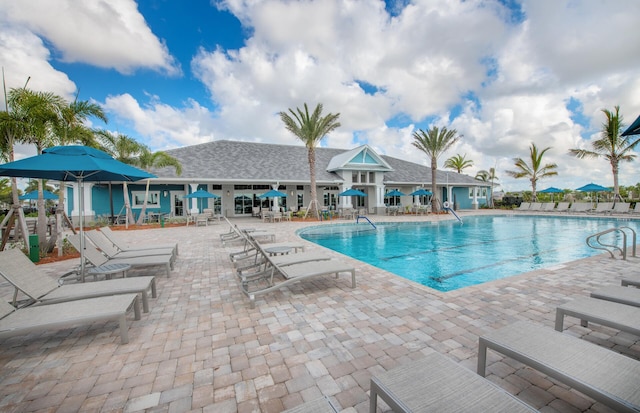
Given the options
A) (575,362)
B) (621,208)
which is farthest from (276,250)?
(621,208)

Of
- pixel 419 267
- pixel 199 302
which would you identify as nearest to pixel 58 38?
pixel 199 302

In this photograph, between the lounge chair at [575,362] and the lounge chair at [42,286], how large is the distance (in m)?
4.65

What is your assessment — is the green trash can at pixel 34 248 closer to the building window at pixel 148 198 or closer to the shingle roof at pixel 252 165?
the shingle roof at pixel 252 165

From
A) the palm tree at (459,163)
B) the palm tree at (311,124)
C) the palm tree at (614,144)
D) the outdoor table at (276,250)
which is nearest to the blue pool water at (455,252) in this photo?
the outdoor table at (276,250)

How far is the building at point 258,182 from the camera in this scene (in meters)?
20.2

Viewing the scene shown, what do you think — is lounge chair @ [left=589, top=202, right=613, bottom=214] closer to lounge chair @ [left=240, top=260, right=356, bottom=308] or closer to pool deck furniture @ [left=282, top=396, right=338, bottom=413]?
lounge chair @ [left=240, top=260, right=356, bottom=308]

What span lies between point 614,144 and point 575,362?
105ft

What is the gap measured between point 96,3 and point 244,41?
24.3 feet

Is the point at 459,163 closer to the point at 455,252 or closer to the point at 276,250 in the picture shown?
the point at 455,252

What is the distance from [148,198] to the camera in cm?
2086

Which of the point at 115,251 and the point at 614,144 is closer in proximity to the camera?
the point at 115,251

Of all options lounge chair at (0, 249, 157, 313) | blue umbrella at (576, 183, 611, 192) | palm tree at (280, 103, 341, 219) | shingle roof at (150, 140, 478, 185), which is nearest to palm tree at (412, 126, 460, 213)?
shingle roof at (150, 140, 478, 185)

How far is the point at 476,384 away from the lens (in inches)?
70.2

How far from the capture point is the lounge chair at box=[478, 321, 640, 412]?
1.68 metres
